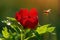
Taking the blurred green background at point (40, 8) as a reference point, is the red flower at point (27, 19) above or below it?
below

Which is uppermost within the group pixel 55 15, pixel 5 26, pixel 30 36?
pixel 55 15

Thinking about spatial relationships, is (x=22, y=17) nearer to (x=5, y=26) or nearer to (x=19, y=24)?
(x=19, y=24)

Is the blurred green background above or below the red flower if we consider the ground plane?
above

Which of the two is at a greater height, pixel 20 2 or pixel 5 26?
pixel 20 2

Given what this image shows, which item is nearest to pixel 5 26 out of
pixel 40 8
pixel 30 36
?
pixel 30 36

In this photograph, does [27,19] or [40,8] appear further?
[40,8]

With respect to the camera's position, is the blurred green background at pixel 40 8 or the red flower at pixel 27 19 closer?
the red flower at pixel 27 19

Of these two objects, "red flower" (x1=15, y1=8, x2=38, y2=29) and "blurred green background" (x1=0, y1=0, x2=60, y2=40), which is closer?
"red flower" (x1=15, y1=8, x2=38, y2=29)

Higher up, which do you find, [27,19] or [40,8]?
[40,8]
